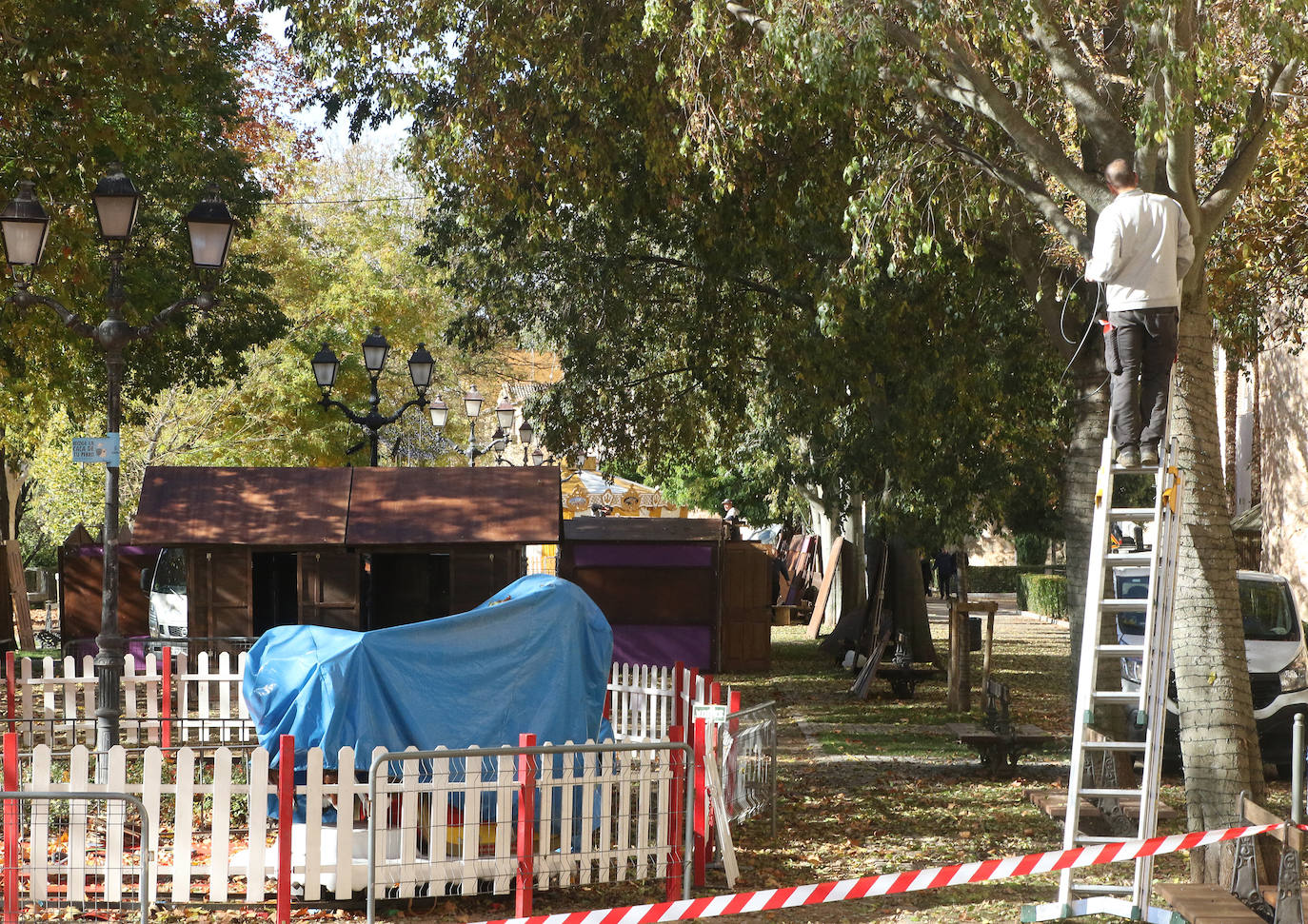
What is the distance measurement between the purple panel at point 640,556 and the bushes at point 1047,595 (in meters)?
18.7

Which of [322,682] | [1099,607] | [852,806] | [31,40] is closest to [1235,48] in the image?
[1099,607]

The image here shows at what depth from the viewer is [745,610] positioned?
22.6 metres

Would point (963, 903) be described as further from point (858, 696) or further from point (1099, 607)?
point (858, 696)

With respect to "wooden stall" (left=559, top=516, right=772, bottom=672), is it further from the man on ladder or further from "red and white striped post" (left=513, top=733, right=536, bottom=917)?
"red and white striped post" (left=513, top=733, right=536, bottom=917)

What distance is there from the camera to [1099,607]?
729cm

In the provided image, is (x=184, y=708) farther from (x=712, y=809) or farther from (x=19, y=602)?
(x=19, y=602)

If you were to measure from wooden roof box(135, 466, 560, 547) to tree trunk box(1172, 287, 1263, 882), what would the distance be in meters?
9.71

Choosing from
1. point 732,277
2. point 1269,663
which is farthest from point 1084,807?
point 732,277

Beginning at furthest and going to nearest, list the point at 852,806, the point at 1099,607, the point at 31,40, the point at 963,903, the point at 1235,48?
1. the point at 31,40
2. the point at 852,806
3. the point at 1235,48
4. the point at 963,903
5. the point at 1099,607

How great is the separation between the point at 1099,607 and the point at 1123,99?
21.6ft

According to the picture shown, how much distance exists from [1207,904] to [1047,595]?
3416 cm

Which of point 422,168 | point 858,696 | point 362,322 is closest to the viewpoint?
point 422,168

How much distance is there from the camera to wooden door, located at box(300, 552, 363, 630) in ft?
56.6

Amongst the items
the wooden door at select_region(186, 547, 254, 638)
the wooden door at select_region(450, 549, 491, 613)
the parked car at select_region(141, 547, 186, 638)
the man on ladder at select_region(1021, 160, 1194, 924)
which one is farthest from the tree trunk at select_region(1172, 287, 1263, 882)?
the parked car at select_region(141, 547, 186, 638)
